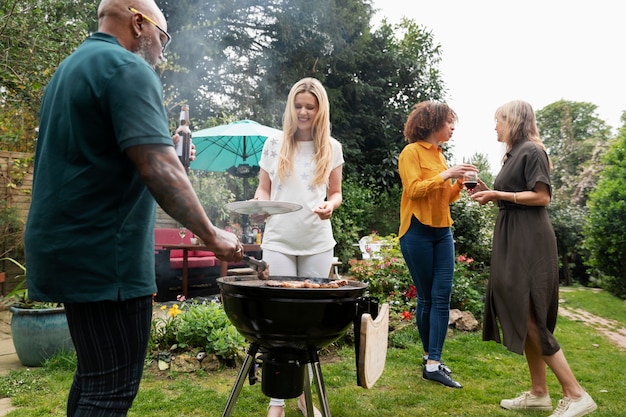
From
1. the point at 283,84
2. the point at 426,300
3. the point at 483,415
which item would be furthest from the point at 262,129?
the point at 483,415

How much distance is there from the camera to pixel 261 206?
1967mm

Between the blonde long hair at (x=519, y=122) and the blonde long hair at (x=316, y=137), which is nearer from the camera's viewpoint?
the blonde long hair at (x=316, y=137)

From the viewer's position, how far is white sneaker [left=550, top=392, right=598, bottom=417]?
8.08 feet

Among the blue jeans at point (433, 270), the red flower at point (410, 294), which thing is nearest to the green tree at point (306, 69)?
the red flower at point (410, 294)

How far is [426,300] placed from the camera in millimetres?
3299

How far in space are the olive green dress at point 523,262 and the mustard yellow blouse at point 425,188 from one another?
491mm

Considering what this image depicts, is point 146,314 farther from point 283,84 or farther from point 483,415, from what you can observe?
point 283,84

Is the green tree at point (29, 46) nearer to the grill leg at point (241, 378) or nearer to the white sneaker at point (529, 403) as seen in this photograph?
the grill leg at point (241, 378)

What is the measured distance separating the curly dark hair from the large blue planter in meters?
2.96

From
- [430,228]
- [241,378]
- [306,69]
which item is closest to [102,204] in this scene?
[241,378]

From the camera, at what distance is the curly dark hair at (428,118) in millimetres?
3311

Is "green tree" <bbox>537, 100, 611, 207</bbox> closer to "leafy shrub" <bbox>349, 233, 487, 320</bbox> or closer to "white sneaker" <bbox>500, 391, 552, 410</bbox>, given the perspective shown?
"leafy shrub" <bbox>349, 233, 487, 320</bbox>

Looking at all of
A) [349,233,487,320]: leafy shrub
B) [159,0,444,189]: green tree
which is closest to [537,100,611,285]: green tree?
[159,0,444,189]: green tree

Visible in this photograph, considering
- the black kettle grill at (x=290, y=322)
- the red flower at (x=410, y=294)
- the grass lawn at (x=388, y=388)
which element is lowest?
the grass lawn at (x=388, y=388)
